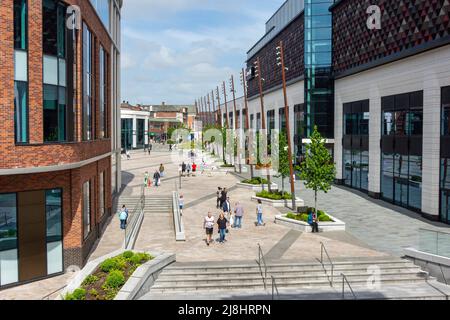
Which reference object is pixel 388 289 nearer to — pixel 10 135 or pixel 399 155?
pixel 10 135

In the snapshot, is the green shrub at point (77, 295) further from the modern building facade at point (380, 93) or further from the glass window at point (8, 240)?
the modern building facade at point (380, 93)

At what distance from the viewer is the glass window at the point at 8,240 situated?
61.0ft

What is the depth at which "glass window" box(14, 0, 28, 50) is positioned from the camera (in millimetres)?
17719

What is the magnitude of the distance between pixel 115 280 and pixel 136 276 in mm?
861

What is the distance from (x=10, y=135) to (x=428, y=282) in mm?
17117

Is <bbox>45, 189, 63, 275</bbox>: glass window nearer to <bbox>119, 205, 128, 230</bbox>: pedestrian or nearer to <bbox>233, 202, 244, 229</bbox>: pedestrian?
<bbox>119, 205, 128, 230</bbox>: pedestrian

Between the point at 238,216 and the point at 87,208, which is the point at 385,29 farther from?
the point at 87,208

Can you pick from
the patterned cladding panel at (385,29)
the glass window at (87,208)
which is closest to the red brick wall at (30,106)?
the glass window at (87,208)

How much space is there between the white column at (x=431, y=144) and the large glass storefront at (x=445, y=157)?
0.33 metres

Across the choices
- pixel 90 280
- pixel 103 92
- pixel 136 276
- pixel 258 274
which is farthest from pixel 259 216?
pixel 103 92

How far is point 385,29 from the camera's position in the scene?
37438mm

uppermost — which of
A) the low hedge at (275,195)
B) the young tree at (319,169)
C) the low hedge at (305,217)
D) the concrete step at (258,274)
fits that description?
the young tree at (319,169)

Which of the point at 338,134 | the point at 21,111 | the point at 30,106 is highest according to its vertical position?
the point at 30,106

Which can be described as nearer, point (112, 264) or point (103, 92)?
point (112, 264)
